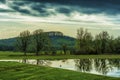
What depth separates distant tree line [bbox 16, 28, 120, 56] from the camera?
563 feet

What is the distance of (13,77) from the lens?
155 ft

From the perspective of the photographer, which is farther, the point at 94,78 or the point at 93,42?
the point at 93,42

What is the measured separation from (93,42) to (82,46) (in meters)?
11.1

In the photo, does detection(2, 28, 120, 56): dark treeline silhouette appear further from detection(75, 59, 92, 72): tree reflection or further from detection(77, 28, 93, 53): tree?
detection(75, 59, 92, 72): tree reflection

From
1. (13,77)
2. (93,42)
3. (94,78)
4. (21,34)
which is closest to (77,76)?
(94,78)

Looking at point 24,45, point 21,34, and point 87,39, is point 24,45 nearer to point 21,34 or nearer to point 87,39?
point 21,34

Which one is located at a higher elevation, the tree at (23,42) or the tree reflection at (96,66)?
the tree at (23,42)

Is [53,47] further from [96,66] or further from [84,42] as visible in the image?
[96,66]

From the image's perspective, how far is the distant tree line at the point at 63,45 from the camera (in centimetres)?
17150

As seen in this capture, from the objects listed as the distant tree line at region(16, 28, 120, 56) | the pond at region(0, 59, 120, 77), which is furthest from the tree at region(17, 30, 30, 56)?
the pond at region(0, 59, 120, 77)

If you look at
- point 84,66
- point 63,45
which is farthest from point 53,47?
point 84,66

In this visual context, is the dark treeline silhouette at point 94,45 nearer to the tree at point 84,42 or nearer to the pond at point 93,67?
the tree at point 84,42

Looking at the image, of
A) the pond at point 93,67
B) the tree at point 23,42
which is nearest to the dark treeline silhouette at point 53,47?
the tree at point 23,42

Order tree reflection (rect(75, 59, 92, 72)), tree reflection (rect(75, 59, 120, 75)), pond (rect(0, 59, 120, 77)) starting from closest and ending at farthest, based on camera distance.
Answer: pond (rect(0, 59, 120, 77)) < tree reflection (rect(75, 59, 120, 75)) < tree reflection (rect(75, 59, 92, 72))
